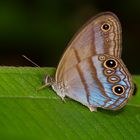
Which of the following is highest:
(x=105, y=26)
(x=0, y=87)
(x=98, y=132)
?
(x=105, y=26)

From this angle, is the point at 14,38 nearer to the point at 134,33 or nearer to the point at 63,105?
the point at 134,33

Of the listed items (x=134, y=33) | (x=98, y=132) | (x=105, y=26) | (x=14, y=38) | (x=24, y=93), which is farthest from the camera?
(x=134, y=33)

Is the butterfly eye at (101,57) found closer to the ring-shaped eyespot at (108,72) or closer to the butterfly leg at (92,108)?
the ring-shaped eyespot at (108,72)

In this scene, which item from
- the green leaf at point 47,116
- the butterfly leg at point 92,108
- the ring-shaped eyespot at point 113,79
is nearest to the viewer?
the green leaf at point 47,116

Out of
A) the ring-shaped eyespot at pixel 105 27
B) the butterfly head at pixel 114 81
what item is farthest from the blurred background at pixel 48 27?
the ring-shaped eyespot at pixel 105 27

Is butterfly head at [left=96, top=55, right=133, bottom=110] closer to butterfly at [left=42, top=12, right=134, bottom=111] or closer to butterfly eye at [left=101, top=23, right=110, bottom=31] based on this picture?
butterfly at [left=42, top=12, right=134, bottom=111]

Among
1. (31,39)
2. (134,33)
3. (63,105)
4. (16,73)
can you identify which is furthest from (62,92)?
(134,33)
